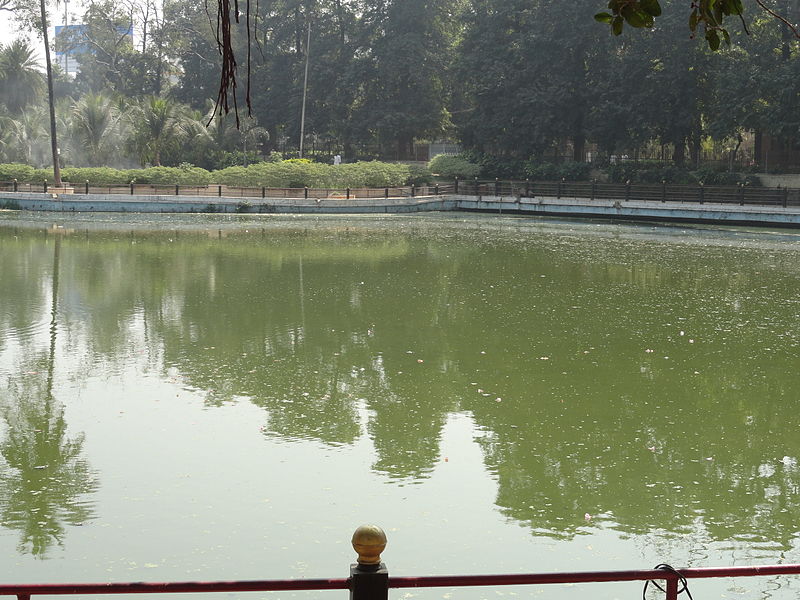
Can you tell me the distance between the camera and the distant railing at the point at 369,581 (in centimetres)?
323

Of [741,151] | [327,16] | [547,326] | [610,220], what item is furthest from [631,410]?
[327,16]

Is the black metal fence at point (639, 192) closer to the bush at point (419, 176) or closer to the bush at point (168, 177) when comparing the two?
the bush at point (419, 176)

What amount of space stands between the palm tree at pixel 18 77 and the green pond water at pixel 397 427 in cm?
5463

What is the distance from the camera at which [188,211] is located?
42406 mm

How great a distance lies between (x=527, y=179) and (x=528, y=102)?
391 centimetres

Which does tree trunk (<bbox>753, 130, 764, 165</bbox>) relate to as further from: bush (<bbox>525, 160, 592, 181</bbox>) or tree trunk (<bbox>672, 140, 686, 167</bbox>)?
bush (<bbox>525, 160, 592, 181</bbox>)

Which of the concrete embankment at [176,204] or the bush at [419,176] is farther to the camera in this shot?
the bush at [419,176]

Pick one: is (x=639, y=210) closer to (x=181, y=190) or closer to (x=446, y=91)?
(x=181, y=190)

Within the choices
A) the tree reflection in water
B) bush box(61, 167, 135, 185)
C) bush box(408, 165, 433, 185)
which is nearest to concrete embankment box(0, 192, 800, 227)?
bush box(61, 167, 135, 185)

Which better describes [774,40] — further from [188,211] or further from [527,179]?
[188,211]

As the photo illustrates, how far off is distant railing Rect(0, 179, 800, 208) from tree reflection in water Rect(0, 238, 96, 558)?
1279 inches

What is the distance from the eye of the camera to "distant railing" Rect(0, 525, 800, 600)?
3.23 metres

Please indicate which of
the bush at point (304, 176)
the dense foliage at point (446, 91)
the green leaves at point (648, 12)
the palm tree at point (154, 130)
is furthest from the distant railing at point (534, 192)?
the green leaves at point (648, 12)

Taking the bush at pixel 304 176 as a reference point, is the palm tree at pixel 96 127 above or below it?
above
